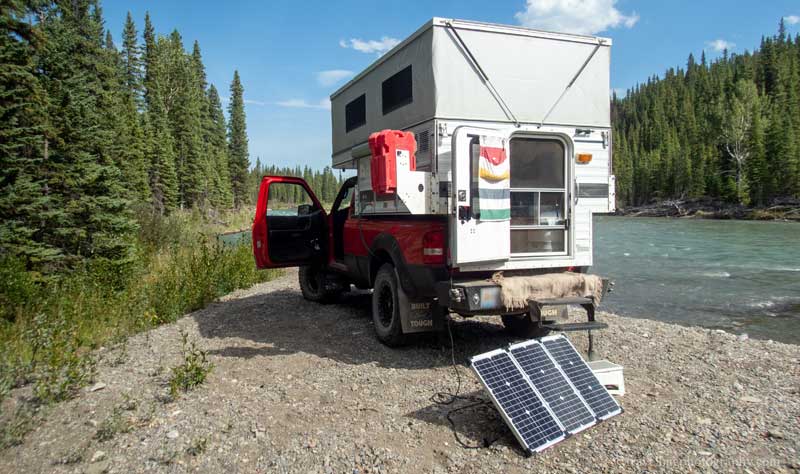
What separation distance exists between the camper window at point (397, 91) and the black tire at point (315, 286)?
136 inches

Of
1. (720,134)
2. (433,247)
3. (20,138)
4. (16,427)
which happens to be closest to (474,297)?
(433,247)

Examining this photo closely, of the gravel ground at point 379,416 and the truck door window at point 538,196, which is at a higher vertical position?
the truck door window at point 538,196

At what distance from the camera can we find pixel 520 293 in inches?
195

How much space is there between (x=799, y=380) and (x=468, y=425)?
11.6 ft

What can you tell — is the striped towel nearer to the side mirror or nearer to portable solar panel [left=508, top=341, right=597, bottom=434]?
portable solar panel [left=508, top=341, right=597, bottom=434]

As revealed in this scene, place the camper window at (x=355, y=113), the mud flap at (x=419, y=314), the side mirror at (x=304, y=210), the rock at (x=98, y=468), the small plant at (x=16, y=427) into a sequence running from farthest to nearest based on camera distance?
the side mirror at (x=304, y=210) < the camper window at (x=355, y=113) < the mud flap at (x=419, y=314) < the small plant at (x=16, y=427) < the rock at (x=98, y=468)

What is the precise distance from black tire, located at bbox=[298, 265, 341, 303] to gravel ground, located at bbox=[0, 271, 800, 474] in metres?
2.20

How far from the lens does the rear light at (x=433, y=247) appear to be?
198 inches

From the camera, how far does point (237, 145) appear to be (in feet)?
244

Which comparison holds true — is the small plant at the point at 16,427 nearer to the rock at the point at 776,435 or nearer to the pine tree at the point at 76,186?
the rock at the point at 776,435

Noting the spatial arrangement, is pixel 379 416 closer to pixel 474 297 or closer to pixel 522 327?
pixel 474 297

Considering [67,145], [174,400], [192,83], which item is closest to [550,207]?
[174,400]

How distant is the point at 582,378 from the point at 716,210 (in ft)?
208

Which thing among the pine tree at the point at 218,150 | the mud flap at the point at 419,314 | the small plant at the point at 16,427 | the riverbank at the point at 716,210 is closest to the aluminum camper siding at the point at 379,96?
the mud flap at the point at 419,314
